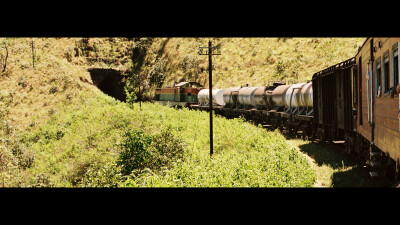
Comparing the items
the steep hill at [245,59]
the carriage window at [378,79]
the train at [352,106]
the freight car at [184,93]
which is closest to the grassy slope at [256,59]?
the steep hill at [245,59]

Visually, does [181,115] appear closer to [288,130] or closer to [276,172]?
[288,130]

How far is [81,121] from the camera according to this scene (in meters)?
51.3

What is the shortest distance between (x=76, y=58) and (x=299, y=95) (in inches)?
2450

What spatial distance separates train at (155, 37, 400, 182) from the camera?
29.8ft

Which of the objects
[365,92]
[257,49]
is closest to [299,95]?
[365,92]

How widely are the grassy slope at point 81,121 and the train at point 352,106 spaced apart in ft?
7.59

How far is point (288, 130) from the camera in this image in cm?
3033

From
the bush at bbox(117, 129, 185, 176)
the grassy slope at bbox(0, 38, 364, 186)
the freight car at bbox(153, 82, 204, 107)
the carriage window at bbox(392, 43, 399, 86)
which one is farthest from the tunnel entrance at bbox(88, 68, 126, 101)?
the carriage window at bbox(392, 43, 399, 86)

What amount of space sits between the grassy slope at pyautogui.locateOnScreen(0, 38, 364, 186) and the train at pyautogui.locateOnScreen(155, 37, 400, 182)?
7.59 ft

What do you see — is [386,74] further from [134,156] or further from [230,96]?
[230,96]

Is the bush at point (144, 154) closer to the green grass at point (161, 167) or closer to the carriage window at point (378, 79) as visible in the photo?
the green grass at point (161, 167)

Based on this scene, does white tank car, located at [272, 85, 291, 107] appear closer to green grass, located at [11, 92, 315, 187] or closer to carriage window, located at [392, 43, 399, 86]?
green grass, located at [11, 92, 315, 187]

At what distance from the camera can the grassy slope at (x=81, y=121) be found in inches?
888
